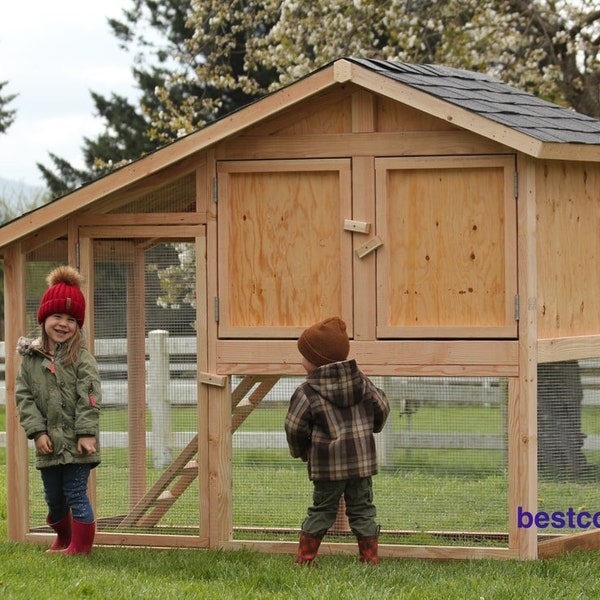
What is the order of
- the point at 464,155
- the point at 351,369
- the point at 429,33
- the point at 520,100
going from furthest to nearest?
the point at 429,33 → the point at 520,100 → the point at 464,155 → the point at 351,369

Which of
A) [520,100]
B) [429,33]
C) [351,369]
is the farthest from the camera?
[429,33]

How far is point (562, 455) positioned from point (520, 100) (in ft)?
6.95

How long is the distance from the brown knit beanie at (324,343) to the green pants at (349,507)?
2.05ft

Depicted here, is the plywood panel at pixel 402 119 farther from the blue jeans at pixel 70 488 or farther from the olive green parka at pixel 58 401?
the blue jeans at pixel 70 488

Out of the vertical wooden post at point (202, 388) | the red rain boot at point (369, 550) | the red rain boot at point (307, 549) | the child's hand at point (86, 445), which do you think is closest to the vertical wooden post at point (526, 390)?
the red rain boot at point (369, 550)

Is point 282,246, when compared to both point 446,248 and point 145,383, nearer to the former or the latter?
point 446,248

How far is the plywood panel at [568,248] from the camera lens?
6789mm

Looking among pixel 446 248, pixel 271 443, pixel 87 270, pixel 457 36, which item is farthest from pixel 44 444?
pixel 457 36

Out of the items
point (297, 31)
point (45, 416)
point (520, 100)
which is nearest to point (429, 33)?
point (297, 31)

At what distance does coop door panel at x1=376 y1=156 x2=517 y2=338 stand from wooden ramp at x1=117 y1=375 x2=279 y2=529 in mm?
818

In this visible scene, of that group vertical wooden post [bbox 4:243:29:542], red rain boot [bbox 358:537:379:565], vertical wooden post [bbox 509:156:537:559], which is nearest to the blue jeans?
vertical wooden post [bbox 4:243:29:542]

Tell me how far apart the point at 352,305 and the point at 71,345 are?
5.03 ft

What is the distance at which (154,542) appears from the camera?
23.5 feet

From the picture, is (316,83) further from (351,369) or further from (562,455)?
(562,455)
